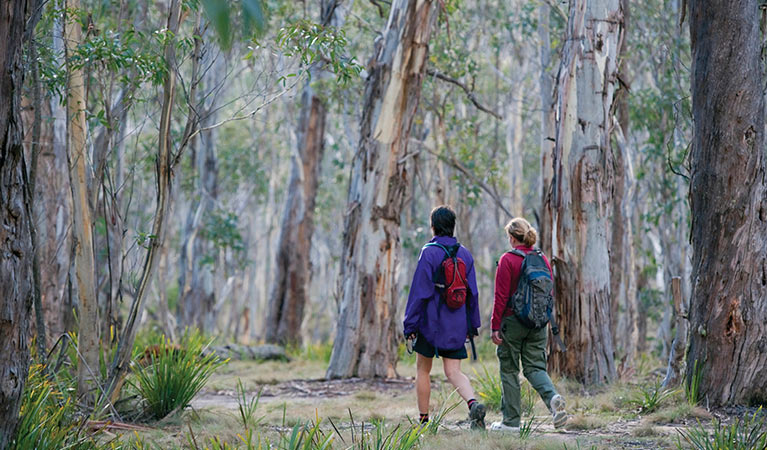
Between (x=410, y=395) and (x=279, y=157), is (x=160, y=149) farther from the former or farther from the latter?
(x=279, y=157)

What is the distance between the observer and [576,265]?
8750mm

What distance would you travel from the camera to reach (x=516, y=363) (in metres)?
6.32

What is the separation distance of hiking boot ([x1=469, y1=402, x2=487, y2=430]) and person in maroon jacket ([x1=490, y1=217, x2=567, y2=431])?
211 millimetres

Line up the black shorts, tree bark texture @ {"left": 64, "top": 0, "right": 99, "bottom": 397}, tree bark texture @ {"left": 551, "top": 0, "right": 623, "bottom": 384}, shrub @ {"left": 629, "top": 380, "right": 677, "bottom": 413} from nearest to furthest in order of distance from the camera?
the black shorts, tree bark texture @ {"left": 64, "top": 0, "right": 99, "bottom": 397}, shrub @ {"left": 629, "top": 380, "right": 677, "bottom": 413}, tree bark texture @ {"left": 551, "top": 0, "right": 623, "bottom": 384}

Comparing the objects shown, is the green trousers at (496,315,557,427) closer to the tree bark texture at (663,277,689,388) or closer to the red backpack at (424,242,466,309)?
the red backpack at (424,242,466,309)

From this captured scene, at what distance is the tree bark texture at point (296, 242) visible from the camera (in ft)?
56.4

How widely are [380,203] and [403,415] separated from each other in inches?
165

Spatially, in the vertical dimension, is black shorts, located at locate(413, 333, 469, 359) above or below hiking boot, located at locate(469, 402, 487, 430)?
above

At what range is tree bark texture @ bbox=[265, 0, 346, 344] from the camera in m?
17.2

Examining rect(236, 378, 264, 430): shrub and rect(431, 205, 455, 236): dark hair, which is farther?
rect(431, 205, 455, 236): dark hair

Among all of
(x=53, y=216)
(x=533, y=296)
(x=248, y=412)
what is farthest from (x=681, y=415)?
(x=53, y=216)

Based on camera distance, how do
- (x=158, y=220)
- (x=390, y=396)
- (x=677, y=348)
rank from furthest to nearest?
(x=390, y=396) → (x=677, y=348) → (x=158, y=220)

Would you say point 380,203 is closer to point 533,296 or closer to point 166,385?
point 166,385

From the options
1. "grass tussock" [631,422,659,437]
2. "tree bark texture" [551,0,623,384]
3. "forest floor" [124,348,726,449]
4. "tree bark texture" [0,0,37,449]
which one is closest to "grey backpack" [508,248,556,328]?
"forest floor" [124,348,726,449]
